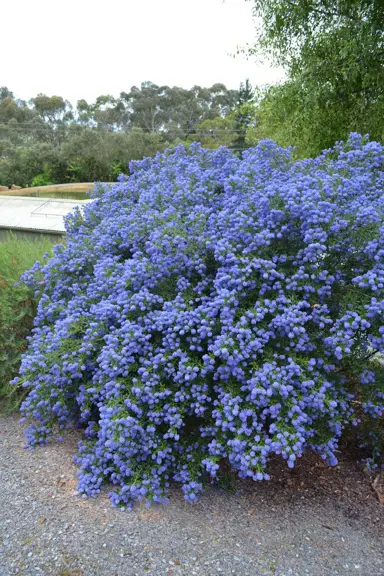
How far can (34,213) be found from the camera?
964 centimetres

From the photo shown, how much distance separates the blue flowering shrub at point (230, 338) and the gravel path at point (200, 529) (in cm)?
14

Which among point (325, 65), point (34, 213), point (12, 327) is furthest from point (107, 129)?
point (12, 327)

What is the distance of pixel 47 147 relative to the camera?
30375 millimetres

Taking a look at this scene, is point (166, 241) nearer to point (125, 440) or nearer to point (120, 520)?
point (125, 440)

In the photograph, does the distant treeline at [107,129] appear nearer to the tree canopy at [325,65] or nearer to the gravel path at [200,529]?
the tree canopy at [325,65]

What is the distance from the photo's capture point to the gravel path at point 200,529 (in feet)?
7.15

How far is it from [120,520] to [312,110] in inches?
280

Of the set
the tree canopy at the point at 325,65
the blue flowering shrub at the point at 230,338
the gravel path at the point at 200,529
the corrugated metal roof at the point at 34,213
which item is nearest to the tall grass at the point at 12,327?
the blue flowering shrub at the point at 230,338

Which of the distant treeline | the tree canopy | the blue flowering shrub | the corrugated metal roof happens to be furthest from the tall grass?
the distant treeline

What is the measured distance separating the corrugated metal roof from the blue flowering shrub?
5.90 meters

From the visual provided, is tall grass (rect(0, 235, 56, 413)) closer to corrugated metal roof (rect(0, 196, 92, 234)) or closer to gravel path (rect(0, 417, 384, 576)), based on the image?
gravel path (rect(0, 417, 384, 576))

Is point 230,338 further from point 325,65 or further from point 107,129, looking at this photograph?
point 107,129

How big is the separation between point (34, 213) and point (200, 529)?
27.4 feet

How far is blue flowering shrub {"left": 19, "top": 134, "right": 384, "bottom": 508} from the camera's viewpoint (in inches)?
92.4
